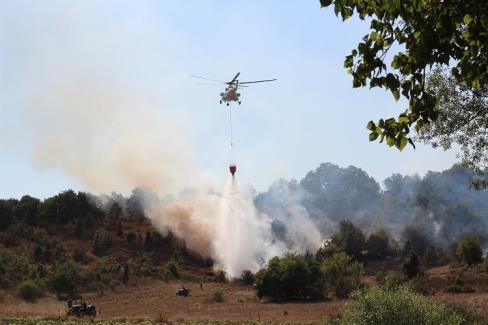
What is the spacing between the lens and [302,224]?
13825 centimetres

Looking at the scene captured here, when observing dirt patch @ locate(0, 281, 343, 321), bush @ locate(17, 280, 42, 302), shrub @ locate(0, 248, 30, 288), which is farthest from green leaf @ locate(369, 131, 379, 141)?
shrub @ locate(0, 248, 30, 288)

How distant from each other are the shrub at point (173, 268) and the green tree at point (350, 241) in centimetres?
3068

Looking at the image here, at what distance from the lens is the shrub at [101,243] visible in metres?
108

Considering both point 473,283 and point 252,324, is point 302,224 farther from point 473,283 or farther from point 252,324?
point 252,324

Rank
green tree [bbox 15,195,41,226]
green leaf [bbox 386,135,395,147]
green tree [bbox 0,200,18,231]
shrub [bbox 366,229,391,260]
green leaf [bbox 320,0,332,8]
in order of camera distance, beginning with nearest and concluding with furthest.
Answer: green leaf [bbox 320,0,332,8]
green leaf [bbox 386,135,395,147]
green tree [bbox 0,200,18,231]
shrub [bbox 366,229,391,260]
green tree [bbox 15,195,41,226]

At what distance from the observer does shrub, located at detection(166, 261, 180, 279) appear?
100 m

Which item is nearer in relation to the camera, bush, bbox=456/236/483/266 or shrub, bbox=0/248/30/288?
shrub, bbox=0/248/30/288

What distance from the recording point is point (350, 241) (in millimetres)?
115062

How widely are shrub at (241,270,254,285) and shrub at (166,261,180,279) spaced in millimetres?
10682

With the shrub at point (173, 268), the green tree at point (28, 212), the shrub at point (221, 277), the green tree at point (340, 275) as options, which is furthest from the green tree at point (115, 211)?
the green tree at point (340, 275)

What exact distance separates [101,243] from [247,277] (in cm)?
2797

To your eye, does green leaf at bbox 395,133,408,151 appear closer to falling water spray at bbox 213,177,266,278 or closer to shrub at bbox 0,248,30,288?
shrub at bbox 0,248,30,288

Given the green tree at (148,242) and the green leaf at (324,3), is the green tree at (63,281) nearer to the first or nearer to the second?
the green tree at (148,242)

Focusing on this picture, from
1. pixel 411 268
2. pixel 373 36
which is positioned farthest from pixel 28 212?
pixel 373 36
